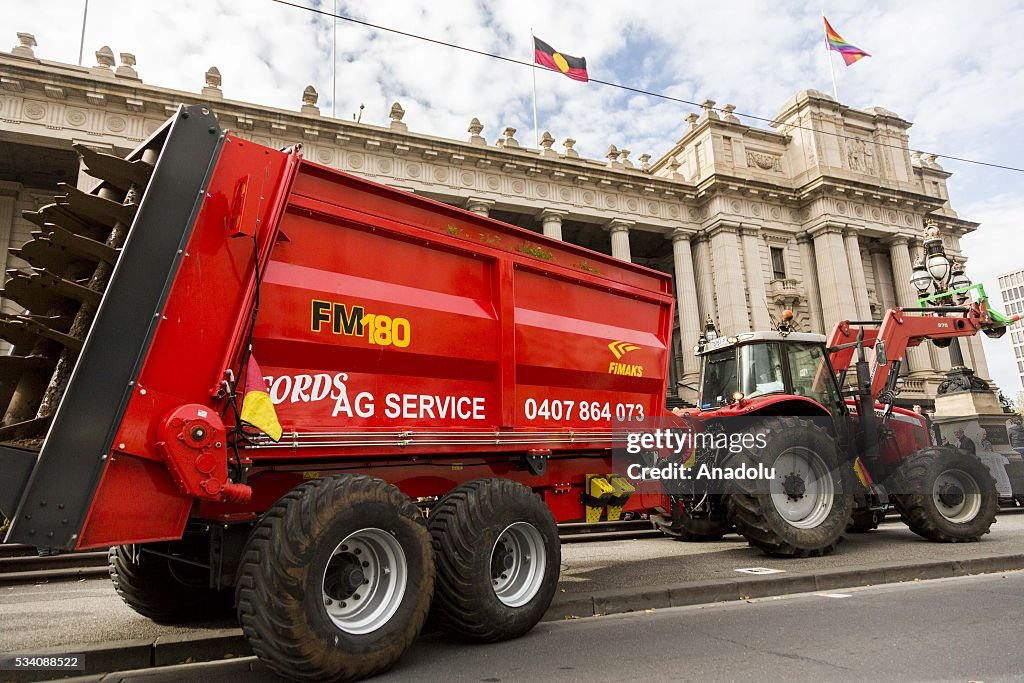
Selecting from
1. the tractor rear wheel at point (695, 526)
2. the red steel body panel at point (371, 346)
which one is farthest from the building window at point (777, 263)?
the red steel body panel at point (371, 346)

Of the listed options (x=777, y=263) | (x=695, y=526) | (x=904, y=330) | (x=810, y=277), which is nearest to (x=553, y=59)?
(x=777, y=263)

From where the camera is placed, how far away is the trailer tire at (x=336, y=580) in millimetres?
3363

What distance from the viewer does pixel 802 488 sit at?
25.8 ft

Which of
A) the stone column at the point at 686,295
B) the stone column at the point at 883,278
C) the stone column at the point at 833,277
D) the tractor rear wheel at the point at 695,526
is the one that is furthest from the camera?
the stone column at the point at 883,278

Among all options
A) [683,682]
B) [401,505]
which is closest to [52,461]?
[401,505]

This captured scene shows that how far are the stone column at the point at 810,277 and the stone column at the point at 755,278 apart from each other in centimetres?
296

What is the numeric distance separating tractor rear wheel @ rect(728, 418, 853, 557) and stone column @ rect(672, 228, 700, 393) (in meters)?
21.4

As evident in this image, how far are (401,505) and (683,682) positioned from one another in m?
1.91

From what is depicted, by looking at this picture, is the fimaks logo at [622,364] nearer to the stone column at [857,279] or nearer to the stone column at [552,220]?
the stone column at [552,220]

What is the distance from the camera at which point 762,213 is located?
31.7m

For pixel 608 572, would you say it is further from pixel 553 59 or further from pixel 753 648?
pixel 553 59

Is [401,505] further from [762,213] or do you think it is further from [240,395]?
[762,213]

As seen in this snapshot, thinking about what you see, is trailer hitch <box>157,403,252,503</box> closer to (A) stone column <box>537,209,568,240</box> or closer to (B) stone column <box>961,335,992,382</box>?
(A) stone column <box>537,209,568,240</box>

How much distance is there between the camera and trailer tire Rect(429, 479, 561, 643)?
431cm
